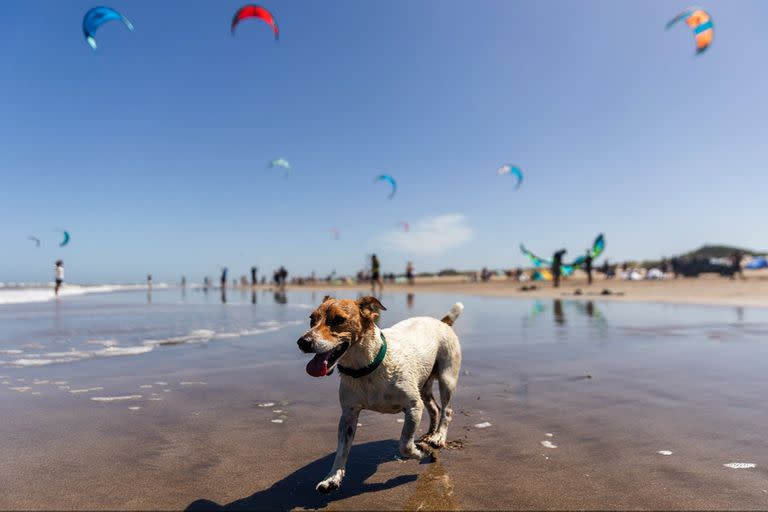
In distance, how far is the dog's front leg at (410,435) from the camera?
12.3 feet

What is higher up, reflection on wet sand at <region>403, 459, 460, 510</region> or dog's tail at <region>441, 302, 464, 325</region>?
dog's tail at <region>441, 302, 464, 325</region>

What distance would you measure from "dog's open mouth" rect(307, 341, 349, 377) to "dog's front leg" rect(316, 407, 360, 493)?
0.51 m

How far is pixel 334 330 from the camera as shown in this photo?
3578 mm

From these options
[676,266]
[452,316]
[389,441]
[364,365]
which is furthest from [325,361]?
[676,266]

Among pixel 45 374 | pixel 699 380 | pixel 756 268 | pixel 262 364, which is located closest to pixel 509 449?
pixel 699 380

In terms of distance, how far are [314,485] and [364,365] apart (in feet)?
3.20

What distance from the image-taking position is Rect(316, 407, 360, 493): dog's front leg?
3.36 meters

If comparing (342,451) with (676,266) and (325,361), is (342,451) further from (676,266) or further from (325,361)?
(676,266)

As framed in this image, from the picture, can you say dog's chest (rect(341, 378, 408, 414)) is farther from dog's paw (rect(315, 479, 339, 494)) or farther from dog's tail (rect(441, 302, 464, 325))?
dog's tail (rect(441, 302, 464, 325))

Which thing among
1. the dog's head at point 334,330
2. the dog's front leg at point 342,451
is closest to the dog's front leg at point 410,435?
the dog's front leg at point 342,451

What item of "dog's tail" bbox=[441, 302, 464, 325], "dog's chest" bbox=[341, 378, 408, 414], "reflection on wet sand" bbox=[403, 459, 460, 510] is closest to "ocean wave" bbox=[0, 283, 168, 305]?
"dog's tail" bbox=[441, 302, 464, 325]

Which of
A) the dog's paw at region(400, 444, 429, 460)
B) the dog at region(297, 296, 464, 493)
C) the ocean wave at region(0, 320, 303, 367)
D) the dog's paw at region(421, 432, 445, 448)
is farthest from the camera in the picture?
the ocean wave at region(0, 320, 303, 367)

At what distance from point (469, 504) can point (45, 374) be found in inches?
289

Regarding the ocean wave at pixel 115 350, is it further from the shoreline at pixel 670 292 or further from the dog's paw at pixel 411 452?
the shoreline at pixel 670 292
